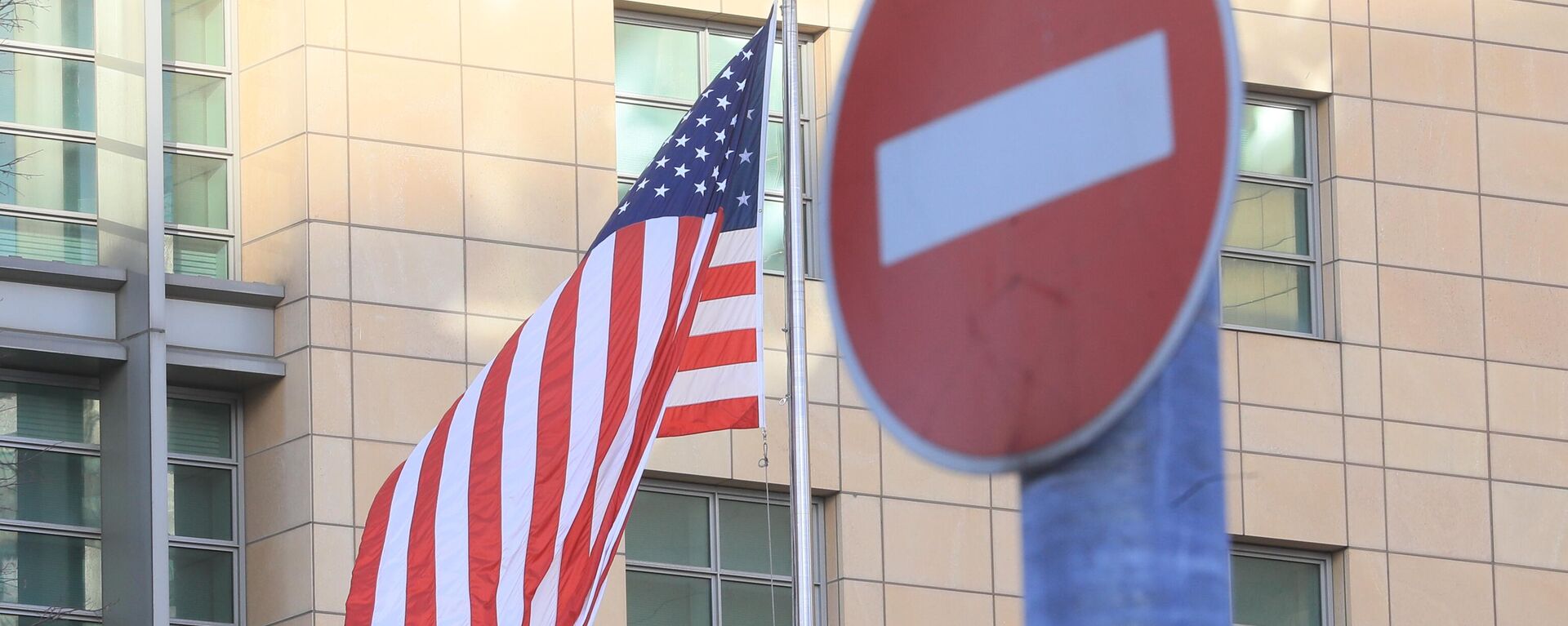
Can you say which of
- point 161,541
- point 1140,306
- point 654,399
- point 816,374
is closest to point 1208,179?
point 1140,306

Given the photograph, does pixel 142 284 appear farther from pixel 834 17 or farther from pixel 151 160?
pixel 834 17

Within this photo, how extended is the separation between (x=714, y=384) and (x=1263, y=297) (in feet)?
29.0

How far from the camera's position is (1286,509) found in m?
20.1

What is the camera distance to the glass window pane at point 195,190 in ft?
58.2

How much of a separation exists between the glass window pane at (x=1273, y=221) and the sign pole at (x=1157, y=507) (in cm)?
1844

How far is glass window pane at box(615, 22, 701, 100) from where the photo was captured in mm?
19062

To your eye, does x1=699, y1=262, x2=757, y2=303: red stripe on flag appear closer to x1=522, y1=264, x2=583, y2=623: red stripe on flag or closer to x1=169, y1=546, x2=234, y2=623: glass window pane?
x1=522, y1=264, x2=583, y2=623: red stripe on flag

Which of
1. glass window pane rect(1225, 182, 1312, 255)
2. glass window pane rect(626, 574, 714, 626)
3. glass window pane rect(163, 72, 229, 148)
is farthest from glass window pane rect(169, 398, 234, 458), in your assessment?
glass window pane rect(1225, 182, 1312, 255)

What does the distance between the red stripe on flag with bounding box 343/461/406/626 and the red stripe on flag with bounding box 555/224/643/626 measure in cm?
117

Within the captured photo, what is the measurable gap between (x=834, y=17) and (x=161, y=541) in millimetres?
6558

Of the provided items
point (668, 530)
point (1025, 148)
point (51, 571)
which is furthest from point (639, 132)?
point (1025, 148)

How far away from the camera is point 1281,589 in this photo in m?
20.5

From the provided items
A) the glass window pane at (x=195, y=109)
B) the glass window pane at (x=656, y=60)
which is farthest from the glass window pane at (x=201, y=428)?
the glass window pane at (x=656, y=60)

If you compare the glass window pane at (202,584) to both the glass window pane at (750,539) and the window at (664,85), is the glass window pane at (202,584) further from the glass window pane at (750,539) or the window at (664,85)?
the window at (664,85)
